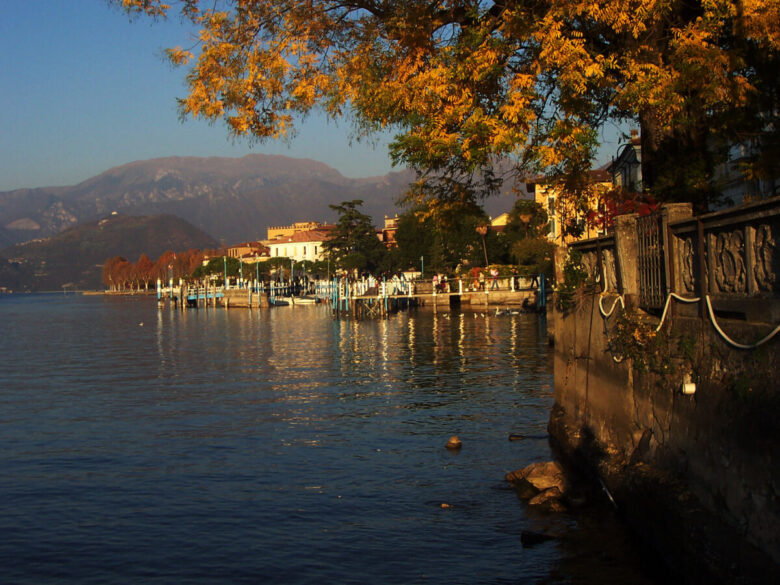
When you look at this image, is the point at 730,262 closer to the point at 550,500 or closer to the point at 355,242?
the point at 550,500

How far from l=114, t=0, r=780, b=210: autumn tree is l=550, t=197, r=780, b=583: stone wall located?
2.29 m

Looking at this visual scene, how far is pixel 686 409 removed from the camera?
9031 millimetres

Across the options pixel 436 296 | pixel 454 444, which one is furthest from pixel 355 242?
pixel 454 444

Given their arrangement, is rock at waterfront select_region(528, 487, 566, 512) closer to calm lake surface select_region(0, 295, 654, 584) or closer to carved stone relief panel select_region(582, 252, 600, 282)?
calm lake surface select_region(0, 295, 654, 584)

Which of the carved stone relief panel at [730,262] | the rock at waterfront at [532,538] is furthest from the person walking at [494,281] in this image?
the carved stone relief panel at [730,262]

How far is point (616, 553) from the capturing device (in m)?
10.2

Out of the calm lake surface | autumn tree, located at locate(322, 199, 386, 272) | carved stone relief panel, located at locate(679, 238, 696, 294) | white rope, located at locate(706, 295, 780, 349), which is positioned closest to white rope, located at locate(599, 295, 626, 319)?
carved stone relief panel, located at locate(679, 238, 696, 294)

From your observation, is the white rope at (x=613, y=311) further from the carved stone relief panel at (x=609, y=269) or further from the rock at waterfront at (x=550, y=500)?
the rock at waterfront at (x=550, y=500)

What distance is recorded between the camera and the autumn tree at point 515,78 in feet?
41.9

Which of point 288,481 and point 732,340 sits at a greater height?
point 732,340

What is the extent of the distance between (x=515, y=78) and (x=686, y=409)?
650 cm

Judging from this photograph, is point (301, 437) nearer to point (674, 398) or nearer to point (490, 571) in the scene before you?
point (490, 571)

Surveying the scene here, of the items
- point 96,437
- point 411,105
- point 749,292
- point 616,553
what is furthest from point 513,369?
point 749,292

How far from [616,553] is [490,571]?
1.57 m
